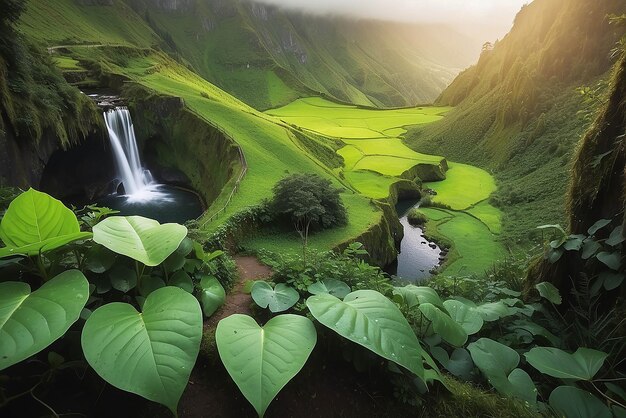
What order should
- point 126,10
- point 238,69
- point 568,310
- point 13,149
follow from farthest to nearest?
point 238,69 → point 126,10 → point 13,149 → point 568,310

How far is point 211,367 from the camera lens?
9.71 feet

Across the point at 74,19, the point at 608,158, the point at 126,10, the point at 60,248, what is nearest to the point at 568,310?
the point at 608,158

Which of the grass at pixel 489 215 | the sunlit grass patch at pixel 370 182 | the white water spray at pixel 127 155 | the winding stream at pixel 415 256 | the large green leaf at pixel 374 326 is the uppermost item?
the large green leaf at pixel 374 326

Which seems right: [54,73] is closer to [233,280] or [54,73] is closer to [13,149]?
Answer: [13,149]

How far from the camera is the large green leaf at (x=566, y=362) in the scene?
2.48 meters

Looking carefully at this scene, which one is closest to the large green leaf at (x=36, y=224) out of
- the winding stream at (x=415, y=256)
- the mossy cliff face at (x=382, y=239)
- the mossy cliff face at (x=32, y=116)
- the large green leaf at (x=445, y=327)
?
the large green leaf at (x=445, y=327)

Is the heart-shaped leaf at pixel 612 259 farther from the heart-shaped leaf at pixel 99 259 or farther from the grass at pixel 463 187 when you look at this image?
the grass at pixel 463 187

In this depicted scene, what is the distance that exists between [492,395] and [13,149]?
61.2 ft

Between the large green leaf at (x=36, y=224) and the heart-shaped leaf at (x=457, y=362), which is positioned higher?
the large green leaf at (x=36, y=224)

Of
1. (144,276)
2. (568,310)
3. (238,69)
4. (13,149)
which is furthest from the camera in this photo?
(238,69)

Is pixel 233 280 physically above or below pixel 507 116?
below

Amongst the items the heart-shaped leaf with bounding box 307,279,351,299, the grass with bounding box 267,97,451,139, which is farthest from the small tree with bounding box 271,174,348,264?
the grass with bounding box 267,97,451,139

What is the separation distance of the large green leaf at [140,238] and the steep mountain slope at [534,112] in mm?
21868

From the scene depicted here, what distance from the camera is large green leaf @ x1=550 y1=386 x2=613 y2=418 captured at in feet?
7.44
